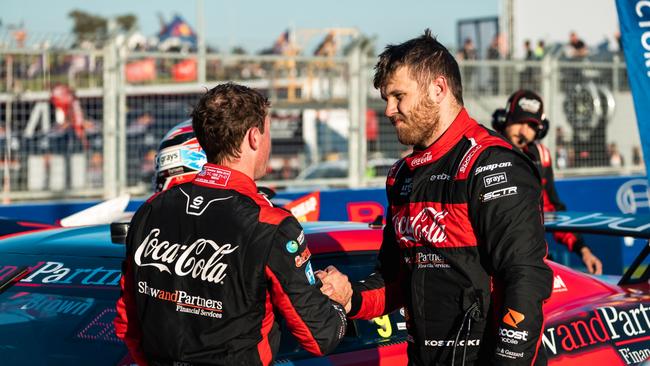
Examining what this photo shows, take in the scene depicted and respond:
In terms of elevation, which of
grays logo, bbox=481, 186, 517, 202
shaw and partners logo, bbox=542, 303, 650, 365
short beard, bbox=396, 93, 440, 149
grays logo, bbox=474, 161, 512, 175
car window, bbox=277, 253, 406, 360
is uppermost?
short beard, bbox=396, 93, 440, 149

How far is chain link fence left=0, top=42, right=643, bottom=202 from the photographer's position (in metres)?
9.48

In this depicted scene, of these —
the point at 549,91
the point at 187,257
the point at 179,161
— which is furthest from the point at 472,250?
the point at 549,91

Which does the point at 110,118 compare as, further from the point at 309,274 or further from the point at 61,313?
the point at 309,274

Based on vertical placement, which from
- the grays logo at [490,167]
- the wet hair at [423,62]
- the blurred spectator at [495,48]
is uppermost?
the blurred spectator at [495,48]

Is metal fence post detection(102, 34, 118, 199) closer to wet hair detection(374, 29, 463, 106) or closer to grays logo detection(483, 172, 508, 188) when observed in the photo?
wet hair detection(374, 29, 463, 106)

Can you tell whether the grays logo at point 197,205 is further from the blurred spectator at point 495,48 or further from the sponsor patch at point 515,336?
the blurred spectator at point 495,48

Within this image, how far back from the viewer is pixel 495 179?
9.19 feet

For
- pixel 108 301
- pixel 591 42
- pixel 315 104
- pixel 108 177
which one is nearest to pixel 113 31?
pixel 108 177

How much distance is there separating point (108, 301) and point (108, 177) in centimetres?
655

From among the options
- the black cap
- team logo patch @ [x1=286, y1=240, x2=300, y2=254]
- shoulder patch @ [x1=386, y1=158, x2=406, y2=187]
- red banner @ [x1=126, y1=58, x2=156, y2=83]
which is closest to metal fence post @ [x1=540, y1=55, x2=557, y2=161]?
red banner @ [x1=126, y1=58, x2=156, y2=83]

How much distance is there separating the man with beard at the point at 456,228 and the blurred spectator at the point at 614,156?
11.4 metres

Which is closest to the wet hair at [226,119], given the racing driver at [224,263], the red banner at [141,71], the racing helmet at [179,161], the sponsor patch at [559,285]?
the racing driver at [224,263]

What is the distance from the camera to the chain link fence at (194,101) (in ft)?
31.1

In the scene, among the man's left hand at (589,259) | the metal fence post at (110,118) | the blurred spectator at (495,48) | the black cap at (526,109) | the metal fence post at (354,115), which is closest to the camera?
the man's left hand at (589,259)
